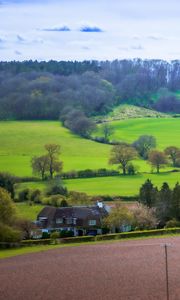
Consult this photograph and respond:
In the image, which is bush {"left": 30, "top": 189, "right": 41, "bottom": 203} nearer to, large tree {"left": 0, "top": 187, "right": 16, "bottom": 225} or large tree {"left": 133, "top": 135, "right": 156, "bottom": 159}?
large tree {"left": 0, "top": 187, "right": 16, "bottom": 225}

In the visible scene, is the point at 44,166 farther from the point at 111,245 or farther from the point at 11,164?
the point at 111,245

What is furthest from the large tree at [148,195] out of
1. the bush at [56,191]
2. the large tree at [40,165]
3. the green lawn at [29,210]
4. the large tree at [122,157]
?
the large tree at [122,157]

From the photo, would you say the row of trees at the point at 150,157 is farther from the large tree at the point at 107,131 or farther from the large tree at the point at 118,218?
the large tree at the point at 118,218

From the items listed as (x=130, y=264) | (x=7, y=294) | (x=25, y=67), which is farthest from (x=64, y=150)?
(x=25, y=67)

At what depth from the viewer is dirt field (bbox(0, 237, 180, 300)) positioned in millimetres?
27656

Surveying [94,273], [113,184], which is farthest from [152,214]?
[113,184]

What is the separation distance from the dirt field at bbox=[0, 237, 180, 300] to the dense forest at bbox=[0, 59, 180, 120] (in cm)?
6658

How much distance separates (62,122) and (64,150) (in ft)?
63.8

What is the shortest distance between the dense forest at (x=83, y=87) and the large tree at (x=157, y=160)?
32772 millimetres

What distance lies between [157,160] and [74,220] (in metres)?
26.6

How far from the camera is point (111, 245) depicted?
40906 millimetres

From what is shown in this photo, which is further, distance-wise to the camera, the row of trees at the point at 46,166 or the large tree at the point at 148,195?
the row of trees at the point at 46,166

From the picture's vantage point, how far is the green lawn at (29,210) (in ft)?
168

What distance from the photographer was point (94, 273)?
3191 centimetres
